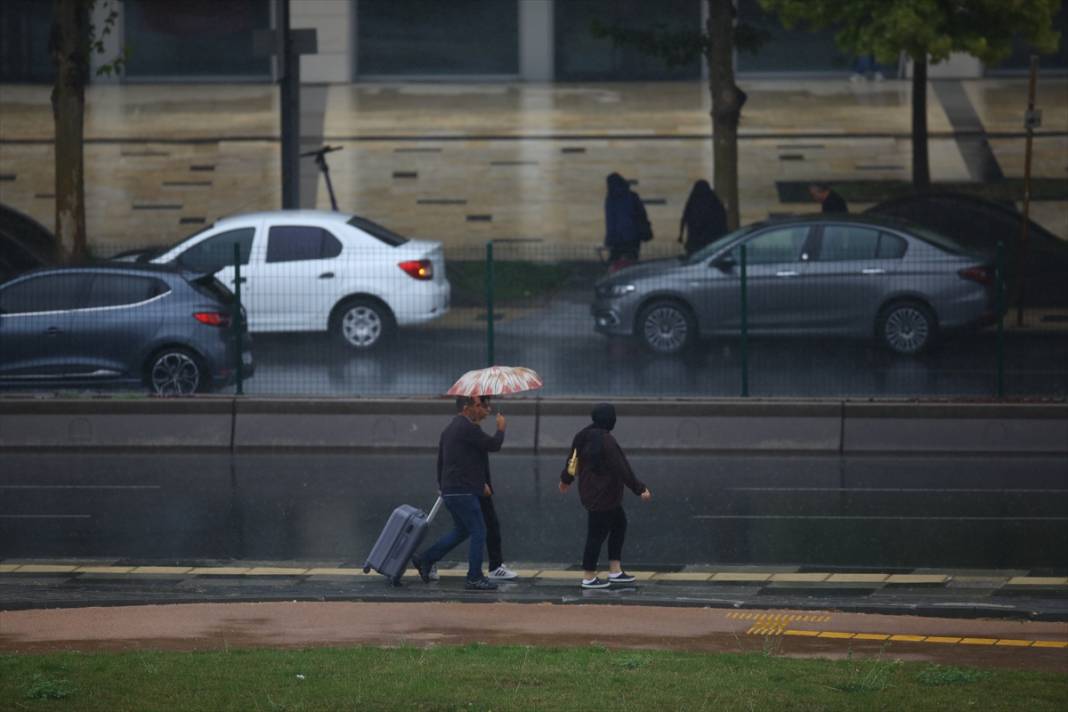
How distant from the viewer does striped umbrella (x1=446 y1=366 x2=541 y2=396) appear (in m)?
11.3

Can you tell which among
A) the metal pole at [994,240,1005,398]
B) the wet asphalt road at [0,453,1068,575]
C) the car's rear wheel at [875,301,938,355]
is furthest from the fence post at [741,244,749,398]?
the metal pole at [994,240,1005,398]

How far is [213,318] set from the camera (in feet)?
57.1

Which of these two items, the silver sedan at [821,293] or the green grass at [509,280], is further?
the green grass at [509,280]

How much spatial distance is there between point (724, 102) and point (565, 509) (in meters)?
11.4

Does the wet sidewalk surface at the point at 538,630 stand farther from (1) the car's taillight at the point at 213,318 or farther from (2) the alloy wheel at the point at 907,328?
(2) the alloy wheel at the point at 907,328

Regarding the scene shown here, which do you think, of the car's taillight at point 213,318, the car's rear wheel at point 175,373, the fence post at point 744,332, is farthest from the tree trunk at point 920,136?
the car's rear wheel at point 175,373

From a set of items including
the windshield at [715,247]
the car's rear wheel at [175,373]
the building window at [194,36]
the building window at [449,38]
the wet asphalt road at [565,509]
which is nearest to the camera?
the wet asphalt road at [565,509]

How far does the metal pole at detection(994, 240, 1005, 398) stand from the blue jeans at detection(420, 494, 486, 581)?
775 cm

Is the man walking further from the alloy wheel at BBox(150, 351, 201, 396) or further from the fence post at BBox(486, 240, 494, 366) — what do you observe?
the alloy wheel at BBox(150, 351, 201, 396)

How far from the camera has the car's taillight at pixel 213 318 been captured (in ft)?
57.0

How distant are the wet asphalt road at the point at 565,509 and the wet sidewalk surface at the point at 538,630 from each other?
57.5 inches

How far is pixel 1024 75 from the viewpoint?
128 ft

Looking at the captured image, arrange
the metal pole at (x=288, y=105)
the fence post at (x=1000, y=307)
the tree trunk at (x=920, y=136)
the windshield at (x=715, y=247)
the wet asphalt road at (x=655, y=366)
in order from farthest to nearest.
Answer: the tree trunk at (x=920, y=136)
the metal pole at (x=288, y=105)
the windshield at (x=715, y=247)
the wet asphalt road at (x=655, y=366)
the fence post at (x=1000, y=307)

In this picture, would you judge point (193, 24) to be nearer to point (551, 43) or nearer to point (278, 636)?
point (551, 43)
